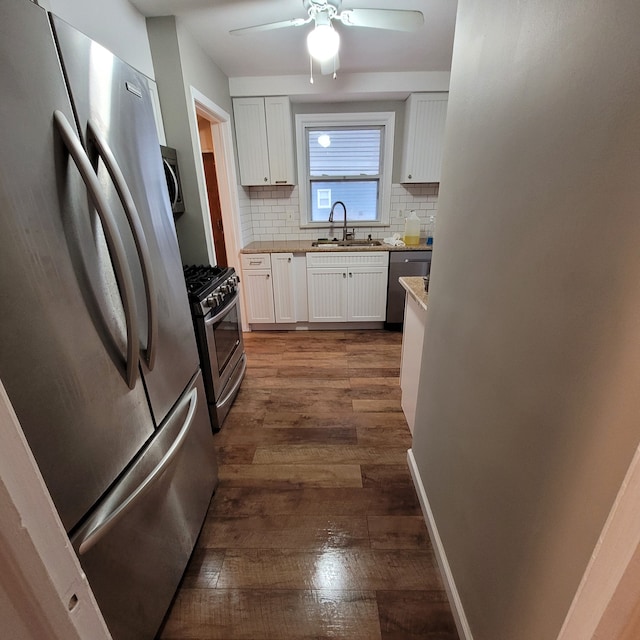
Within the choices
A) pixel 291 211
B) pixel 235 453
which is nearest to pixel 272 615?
pixel 235 453

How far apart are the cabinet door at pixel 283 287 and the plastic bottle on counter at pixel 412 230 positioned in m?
1.25

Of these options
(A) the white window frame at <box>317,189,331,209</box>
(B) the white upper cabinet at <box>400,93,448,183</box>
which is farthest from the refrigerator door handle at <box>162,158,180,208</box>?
(B) the white upper cabinet at <box>400,93,448,183</box>

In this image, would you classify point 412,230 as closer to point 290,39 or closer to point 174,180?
point 290,39

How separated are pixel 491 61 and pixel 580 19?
0.33 metres

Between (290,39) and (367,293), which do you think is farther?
(367,293)

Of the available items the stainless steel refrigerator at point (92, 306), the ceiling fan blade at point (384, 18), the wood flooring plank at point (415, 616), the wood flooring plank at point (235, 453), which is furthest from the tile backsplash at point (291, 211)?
the wood flooring plank at point (415, 616)

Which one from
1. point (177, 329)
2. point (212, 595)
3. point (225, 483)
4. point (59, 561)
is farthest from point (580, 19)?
point (225, 483)

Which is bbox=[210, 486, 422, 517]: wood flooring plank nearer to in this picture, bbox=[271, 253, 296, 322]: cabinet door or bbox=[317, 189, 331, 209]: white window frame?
bbox=[271, 253, 296, 322]: cabinet door

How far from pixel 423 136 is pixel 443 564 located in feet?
11.3

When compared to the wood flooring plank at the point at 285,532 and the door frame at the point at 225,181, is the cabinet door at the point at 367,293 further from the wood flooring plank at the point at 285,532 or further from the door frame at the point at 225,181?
the wood flooring plank at the point at 285,532

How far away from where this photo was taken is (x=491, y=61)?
83 cm

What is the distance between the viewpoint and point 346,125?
3391 mm

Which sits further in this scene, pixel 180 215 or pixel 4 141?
pixel 180 215

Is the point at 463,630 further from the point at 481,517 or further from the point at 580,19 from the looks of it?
the point at 580,19
